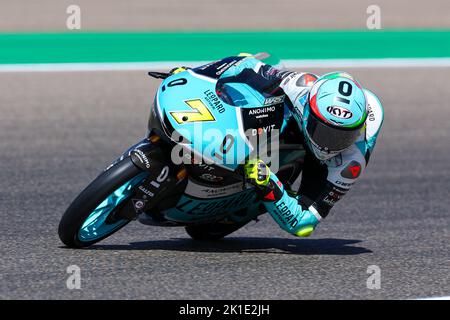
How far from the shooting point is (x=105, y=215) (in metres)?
6.00

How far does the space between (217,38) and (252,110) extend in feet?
35.9

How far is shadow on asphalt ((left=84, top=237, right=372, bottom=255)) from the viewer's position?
6488 mm

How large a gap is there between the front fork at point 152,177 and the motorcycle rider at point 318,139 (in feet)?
1.53

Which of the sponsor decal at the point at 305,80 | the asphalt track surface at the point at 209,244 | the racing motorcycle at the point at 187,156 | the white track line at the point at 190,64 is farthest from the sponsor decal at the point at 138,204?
the white track line at the point at 190,64

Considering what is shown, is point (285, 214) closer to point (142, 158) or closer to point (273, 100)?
point (273, 100)

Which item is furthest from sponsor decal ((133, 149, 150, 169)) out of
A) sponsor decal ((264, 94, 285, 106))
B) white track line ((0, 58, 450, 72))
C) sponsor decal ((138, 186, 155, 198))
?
white track line ((0, 58, 450, 72))

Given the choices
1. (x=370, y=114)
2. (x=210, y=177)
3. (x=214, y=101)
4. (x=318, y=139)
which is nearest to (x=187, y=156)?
(x=210, y=177)

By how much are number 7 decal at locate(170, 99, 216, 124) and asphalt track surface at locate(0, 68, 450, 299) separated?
0.87 m

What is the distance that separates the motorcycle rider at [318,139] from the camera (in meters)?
5.74

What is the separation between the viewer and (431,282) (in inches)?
227

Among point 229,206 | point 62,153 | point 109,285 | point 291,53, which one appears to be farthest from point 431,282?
point 291,53

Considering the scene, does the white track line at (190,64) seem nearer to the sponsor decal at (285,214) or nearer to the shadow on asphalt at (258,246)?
the shadow on asphalt at (258,246)

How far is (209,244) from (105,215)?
94cm

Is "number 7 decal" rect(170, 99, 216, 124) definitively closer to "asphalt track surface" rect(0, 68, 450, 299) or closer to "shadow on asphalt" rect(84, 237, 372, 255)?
"asphalt track surface" rect(0, 68, 450, 299)
